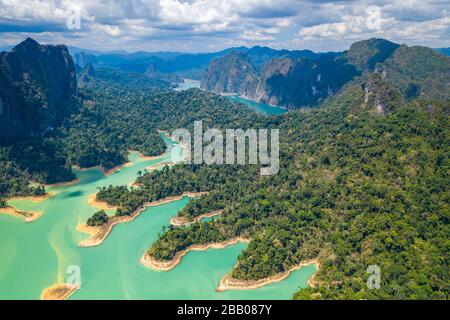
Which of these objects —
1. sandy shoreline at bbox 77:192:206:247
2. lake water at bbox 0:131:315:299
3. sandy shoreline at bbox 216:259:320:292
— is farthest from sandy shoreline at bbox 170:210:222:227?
sandy shoreline at bbox 216:259:320:292

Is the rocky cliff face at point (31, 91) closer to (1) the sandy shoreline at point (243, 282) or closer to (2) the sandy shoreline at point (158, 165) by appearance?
(2) the sandy shoreline at point (158, 165)

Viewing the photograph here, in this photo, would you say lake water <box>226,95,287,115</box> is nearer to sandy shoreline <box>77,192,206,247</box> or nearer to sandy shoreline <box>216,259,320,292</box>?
sandy shoreline <box>77,192,206,247</box>

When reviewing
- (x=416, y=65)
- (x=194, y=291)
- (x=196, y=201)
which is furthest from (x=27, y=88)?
(x=416, y=65)

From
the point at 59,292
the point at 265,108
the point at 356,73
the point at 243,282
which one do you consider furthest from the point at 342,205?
the point at 356,73

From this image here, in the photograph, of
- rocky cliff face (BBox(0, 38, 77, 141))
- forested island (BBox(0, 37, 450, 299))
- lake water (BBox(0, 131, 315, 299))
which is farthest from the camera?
rocky cliff face (BBox(0, 38, 77, 141))

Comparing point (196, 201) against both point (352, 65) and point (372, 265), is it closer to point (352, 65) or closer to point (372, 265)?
point (372, 265)

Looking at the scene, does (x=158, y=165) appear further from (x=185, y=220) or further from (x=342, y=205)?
(x=342, y=205)
